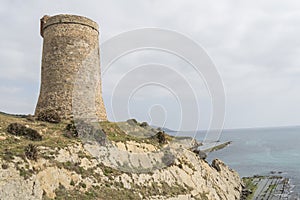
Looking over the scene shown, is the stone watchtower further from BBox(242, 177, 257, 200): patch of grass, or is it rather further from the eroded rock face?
BBox(242, 177, 257, 200): patch of grass

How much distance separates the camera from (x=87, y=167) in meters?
20.2

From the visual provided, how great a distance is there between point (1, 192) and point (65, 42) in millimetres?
18981

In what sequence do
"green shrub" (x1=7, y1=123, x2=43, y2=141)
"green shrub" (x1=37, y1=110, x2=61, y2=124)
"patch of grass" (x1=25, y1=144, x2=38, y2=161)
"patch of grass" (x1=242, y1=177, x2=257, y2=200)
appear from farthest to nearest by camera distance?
"patch of grass" (x1=242, y1=177, x2=257, y2=200)
"green shrub" (x1=37, y1=110, x2=61, y2=124)
"green shrub" (x1=7, y1=123, x2=43, y2=141)
"patch of grass" (x1=25, y1=144, x2=38, y2=161)

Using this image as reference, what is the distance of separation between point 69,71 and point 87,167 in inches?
488

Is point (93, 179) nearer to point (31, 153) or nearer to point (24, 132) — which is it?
point (31, 153)

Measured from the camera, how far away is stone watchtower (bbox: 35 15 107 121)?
92.5 ft

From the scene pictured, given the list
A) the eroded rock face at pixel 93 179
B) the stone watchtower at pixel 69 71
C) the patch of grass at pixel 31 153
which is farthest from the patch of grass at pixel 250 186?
the patch of grass at pixel 31 153

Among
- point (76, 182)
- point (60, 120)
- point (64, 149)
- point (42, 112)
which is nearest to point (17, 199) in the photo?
point (76, 182)

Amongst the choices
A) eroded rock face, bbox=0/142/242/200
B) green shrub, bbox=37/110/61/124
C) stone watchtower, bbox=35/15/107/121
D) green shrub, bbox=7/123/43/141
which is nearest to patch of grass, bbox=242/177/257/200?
eroded rock face, bbox=0/142/242/200

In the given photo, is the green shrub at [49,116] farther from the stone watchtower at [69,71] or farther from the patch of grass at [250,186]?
the patch of grass at [250,186]

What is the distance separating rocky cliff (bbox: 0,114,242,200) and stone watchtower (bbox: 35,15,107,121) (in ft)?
7.56

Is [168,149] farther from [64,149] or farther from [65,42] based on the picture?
[65,42]

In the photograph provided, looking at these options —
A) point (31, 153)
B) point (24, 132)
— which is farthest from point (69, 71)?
point (31, 153)

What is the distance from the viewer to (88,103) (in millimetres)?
28891
